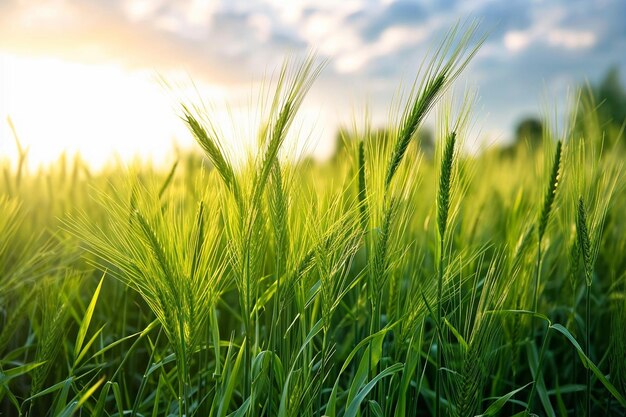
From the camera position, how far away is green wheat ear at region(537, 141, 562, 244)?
1.24 meters

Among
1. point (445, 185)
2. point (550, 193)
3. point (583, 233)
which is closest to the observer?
point (445, 185)

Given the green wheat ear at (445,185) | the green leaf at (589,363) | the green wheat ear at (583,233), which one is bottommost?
the green leaf at (589,363)

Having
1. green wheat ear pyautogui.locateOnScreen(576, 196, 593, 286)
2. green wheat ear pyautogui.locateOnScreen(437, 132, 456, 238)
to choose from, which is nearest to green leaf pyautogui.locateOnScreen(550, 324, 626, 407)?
green wheat ear pyautogui.locateOnScreen(576, 196, 593, 286)

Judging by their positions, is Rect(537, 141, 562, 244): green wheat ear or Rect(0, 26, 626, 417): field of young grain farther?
Rect(537, 141, 562, 244): green wheat ear

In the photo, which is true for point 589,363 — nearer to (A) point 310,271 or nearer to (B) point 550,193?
(B) point 550,193

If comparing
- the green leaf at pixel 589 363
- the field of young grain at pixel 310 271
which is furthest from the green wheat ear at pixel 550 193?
the green leaf at pixel 589 363

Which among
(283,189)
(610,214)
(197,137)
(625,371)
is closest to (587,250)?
(625,371)

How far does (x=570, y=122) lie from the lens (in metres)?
1.31

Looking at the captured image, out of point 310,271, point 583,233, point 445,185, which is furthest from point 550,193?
point 310,271

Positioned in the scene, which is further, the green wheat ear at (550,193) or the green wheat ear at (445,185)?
the green wheat ear at (550,193)

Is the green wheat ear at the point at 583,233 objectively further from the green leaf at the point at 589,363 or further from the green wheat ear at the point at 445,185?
the green wheat ear at the point at 445,185

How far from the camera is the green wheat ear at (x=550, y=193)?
1241mm

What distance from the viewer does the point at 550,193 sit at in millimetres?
1262

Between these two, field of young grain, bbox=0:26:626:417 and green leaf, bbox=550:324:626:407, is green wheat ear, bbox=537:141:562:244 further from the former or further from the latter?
green leaf, bbox=550:324:626:407
